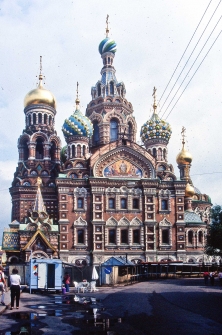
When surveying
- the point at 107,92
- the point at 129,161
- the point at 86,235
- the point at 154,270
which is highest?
the point at 107,92

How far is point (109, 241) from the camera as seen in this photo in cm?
4266

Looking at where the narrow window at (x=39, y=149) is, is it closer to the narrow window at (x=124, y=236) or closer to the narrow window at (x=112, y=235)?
the narrow window at (x=112, y=235)

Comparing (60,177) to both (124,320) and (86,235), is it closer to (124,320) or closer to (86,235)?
(86,235)

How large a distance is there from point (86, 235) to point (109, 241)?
215 cm

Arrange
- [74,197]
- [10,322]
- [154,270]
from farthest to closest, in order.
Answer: [74,197]
[154,270]
[10,322]

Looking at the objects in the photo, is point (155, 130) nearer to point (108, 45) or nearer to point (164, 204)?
point (164, 204)

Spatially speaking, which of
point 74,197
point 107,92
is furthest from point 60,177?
point 107,92

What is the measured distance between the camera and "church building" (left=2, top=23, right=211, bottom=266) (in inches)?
1642

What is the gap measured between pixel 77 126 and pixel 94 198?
786 cm

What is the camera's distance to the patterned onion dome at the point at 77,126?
46.2 m

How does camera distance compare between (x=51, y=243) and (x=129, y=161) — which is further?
(x=129, y=161)

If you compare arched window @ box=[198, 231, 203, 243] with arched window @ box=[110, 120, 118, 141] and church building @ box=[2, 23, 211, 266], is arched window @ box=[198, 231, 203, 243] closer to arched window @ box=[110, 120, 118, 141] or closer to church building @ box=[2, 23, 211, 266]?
church building @ box=[2, 23, 211, 266]

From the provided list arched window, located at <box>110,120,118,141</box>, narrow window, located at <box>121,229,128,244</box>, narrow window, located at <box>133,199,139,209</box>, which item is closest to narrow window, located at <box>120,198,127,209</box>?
narrow window, located at <box>133,199,139,209</box>

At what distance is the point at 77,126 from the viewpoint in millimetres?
46344
